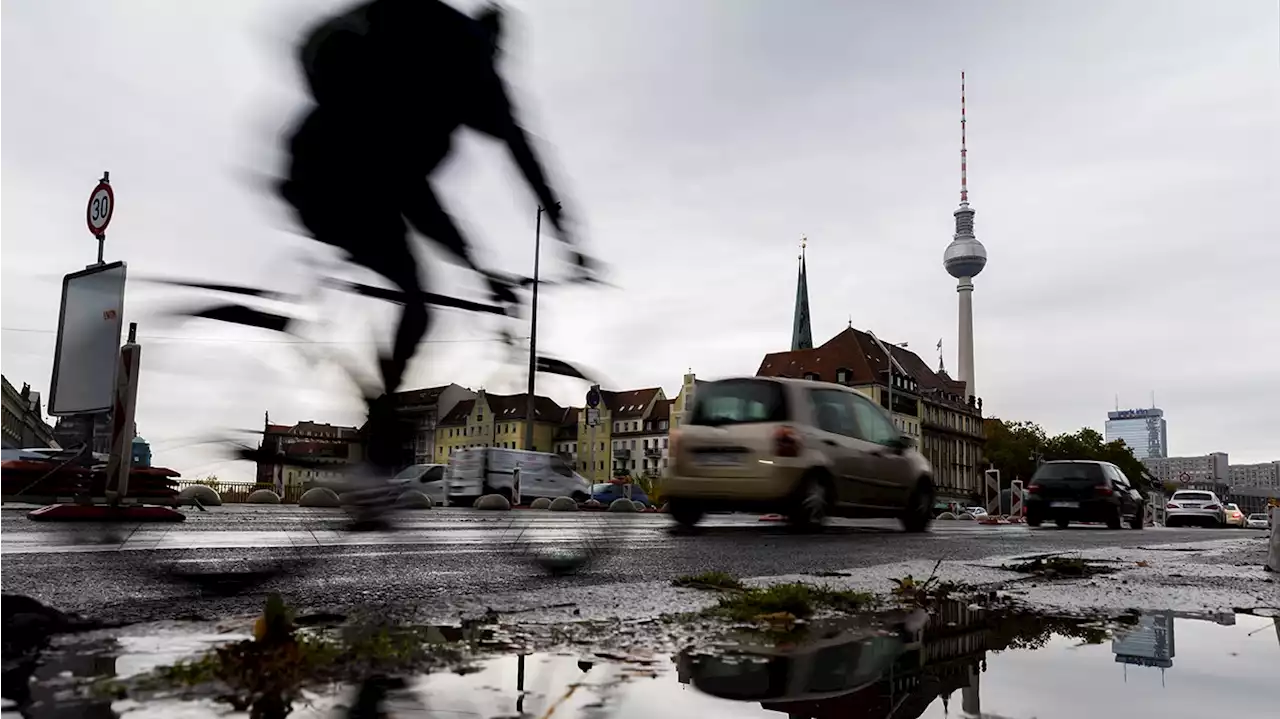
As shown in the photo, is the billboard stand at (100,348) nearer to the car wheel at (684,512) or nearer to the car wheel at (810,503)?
the car wheel at (684,512)

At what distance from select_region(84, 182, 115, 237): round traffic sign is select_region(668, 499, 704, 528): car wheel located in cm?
794

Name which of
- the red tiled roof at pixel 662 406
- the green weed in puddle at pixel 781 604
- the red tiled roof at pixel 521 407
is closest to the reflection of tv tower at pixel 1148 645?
the green weed in puddle at pixel 781 604

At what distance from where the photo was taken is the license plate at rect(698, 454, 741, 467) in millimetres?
9359

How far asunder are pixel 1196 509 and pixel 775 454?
27757 millimetres

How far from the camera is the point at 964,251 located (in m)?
129

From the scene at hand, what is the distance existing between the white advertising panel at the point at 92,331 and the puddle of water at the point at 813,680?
0.65 metres

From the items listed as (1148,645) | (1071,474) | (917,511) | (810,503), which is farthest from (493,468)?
(1071,474)

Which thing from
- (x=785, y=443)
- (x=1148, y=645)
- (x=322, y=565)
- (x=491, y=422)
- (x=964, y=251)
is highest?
(x=964, y=251)

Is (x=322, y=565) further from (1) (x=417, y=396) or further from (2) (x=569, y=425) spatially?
(2) (x=569, y=425)

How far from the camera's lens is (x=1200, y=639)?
8.11 ft

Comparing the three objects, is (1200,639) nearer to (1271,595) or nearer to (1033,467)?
(1271,595)

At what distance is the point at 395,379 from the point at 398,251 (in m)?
0.27

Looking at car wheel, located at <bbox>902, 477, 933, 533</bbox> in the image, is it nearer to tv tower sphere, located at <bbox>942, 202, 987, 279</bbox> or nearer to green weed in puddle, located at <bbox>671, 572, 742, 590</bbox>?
green weed in puddle, located at <bbox>671, 572, 742, 590</bbox>

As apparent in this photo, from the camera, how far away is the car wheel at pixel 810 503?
366 inches
